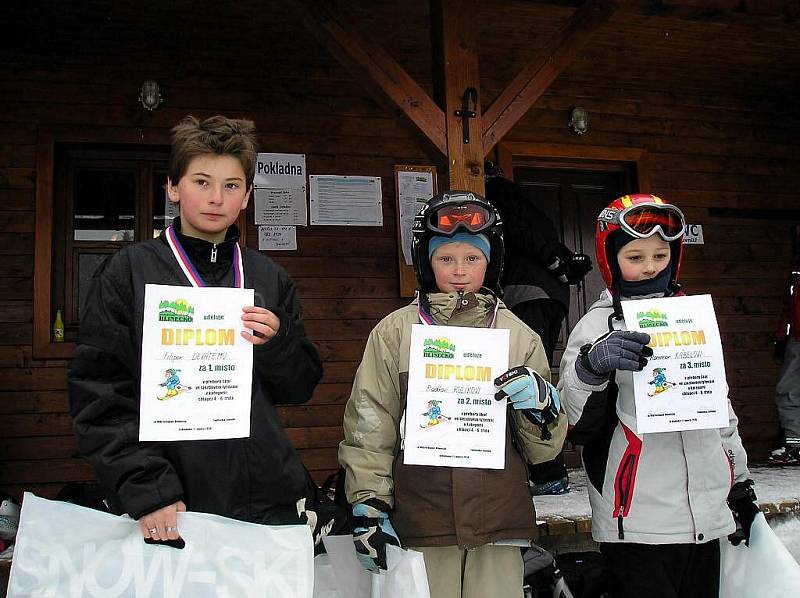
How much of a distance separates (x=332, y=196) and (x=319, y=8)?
181 centimetres

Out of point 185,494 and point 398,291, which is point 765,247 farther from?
point 185,494

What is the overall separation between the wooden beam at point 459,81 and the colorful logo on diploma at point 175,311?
1869 millimetres

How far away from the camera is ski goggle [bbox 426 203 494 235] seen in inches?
98.6

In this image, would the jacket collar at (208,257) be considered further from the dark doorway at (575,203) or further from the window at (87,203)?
the dark doorway at (575,203)

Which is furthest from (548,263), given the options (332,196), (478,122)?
(332,196)

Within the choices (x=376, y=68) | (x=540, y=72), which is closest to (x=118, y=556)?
(x=376, y=68)

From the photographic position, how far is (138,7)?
475 centimetres

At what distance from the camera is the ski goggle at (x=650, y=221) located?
2.48 metres

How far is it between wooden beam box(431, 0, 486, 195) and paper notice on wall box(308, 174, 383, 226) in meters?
1.63

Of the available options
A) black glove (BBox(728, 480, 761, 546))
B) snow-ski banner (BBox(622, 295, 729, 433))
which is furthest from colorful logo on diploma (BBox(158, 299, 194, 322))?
black glove (BBox(728, 480, 761, 546))

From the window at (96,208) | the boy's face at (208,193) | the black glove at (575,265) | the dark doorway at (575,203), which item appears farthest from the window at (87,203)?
the boy's face at (208,193)

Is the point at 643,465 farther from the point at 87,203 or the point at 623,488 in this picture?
the point at 87,203

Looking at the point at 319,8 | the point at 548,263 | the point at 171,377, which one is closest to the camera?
the point at 171,377

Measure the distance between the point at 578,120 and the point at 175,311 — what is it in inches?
183
